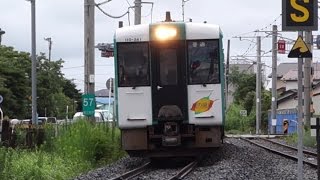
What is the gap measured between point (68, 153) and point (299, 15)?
941 centimetres

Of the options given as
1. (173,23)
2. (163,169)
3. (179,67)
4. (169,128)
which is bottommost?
(163,169)

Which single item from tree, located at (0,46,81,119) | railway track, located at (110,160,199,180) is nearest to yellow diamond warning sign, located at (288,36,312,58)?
railway track, located at (110,160,199,180)

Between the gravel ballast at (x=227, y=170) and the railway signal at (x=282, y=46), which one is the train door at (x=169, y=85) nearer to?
the gravel ballast at (x=227, y=170)

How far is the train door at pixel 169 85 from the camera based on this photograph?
15.4m

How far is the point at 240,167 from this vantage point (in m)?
14.7

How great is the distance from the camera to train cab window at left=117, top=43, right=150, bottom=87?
15445mm

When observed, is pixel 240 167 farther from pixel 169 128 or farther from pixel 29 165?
pixel 29 165

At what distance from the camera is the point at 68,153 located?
17266mm

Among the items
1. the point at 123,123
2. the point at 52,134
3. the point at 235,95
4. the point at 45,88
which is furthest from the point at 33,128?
the point at 235,95

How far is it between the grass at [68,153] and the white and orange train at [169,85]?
1733 mm

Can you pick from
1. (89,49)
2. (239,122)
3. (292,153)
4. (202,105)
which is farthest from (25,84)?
(202,105)

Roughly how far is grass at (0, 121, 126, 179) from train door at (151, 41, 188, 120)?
98.6 inches

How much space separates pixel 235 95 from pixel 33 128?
71.3m

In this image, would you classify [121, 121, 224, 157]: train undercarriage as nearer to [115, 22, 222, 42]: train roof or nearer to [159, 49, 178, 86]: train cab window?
[159, 49, 178, 86]: train cab window
